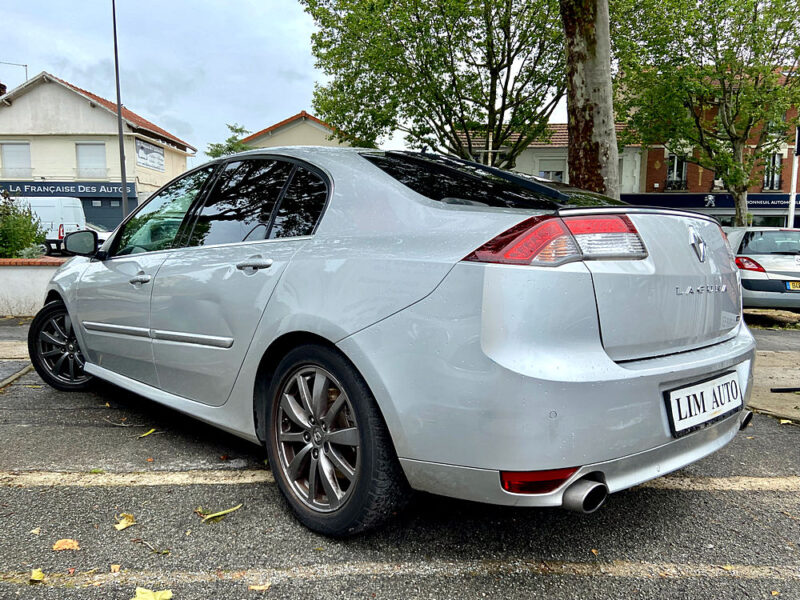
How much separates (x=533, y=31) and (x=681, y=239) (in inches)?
733

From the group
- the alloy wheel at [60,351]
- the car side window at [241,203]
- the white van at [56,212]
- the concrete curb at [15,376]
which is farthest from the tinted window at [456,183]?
the white van at [56,212]

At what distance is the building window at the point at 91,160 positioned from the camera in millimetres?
36438

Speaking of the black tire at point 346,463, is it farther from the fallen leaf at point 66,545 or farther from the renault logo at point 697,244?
the renault logo at point 697,244

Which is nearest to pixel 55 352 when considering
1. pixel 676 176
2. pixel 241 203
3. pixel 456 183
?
pixel 241 203

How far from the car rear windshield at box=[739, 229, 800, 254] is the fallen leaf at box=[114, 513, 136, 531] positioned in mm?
9217

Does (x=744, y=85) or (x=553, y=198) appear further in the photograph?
(x=744, y=85)

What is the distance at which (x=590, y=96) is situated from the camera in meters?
4.90

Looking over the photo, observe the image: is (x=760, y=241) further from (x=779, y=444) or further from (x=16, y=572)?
(x=16, y=572)

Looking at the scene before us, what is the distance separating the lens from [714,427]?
206 centimetres

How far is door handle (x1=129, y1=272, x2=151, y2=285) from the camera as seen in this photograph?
9.96 feet

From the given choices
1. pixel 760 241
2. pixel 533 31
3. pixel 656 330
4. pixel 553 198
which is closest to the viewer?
pixel 656 330

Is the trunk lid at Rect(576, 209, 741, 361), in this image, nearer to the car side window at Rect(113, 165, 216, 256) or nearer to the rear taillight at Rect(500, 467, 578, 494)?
the rear taillight at Rect(500, 467, 578, 494)

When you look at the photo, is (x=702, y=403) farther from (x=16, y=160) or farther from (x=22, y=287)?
(x=16, y=160)

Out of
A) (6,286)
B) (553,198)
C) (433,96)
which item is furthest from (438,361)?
(433,96)
